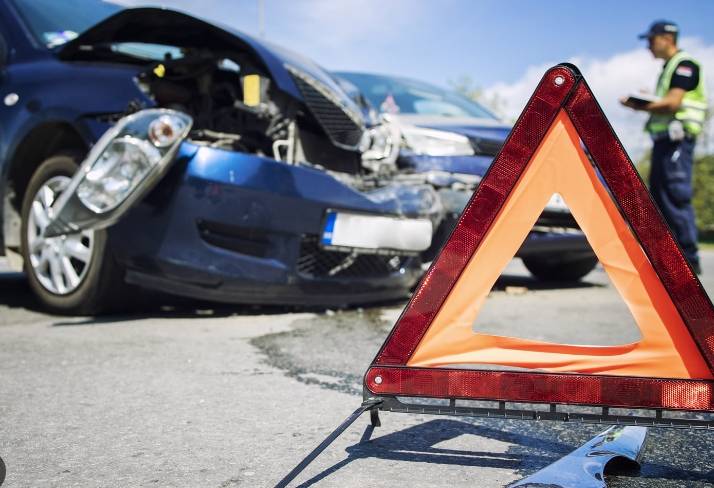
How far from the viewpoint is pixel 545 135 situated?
1.96 m

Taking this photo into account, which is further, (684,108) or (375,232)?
(684,108)

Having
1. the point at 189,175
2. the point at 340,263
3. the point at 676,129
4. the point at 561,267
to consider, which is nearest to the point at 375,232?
the point at 340,263

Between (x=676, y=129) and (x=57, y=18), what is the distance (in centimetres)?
426

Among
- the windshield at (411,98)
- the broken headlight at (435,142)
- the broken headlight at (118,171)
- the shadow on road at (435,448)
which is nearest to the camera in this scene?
the shadow on road at (435,448)

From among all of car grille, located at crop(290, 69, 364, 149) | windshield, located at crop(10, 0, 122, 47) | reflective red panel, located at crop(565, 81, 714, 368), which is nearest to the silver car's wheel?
windshield, located at crop(10, 0, 122, 47)

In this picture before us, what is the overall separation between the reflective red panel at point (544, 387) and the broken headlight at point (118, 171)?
2.08 meters

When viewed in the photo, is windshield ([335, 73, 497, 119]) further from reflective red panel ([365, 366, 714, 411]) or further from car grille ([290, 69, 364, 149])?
reflective red panel ([365, 366, 714, 411])

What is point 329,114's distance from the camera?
457cm

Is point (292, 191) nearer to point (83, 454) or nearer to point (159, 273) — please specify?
point (159, 273)

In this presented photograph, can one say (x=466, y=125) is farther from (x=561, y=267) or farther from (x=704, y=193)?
(x=704, y=193)

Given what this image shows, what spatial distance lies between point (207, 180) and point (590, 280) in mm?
4386

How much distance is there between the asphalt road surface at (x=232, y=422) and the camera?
195cm

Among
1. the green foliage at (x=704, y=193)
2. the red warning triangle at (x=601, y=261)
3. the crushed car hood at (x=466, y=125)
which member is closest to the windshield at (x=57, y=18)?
the crushed car hood at (x=466, y=125)

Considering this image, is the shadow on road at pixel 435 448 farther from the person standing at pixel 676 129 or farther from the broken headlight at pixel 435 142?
the person standing at pixel 676 129
